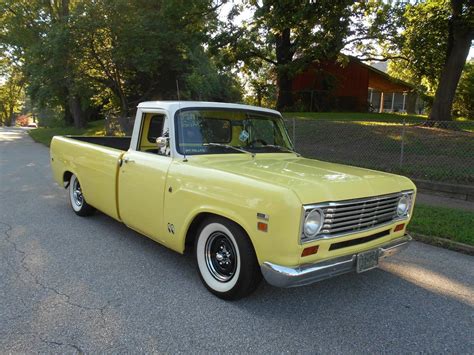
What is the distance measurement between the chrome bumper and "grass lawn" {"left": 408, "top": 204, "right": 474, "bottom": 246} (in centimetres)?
286

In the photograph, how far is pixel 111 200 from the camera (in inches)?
195

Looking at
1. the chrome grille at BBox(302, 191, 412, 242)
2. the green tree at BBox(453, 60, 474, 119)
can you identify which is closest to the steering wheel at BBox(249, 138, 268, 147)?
the chrome grille at BBox(302, 191, 412, 242)

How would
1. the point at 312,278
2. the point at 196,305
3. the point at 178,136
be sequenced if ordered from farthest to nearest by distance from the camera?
the point at 178,136, the point at 196,305, the point at 312,278

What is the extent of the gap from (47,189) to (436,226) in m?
7.32

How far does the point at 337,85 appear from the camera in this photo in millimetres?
25781

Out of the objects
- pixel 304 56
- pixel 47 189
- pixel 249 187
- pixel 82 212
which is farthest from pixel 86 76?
pixel 249 187

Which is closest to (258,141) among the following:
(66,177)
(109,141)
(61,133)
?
(109,141)

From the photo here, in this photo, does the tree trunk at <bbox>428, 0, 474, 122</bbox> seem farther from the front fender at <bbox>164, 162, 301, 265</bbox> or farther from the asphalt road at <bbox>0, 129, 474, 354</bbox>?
the front fender at <bbox>164, 162, 301, 265</bbox>

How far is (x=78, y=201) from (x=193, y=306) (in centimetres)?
356

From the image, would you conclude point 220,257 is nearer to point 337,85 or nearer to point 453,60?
point 453,60

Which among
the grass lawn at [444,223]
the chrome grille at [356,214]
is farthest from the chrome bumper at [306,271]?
the grass lawn at [444,223]

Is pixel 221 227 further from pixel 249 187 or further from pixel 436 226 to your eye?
pixel 436 226

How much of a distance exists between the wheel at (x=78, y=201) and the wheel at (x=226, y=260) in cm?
288

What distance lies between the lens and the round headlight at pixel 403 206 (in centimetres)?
380
